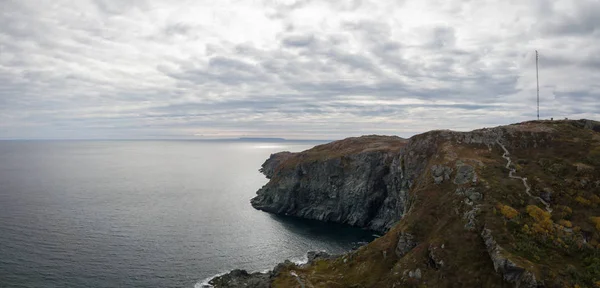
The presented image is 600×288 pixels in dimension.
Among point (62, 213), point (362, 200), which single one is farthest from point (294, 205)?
point (62, 213)

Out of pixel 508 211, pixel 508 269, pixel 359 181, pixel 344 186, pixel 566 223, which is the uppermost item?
pixel 508 211

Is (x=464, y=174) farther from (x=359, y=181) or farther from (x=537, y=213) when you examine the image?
(x=359, y=181)

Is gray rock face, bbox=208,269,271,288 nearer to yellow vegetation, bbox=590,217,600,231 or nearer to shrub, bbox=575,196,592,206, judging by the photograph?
yellow vegetation, bbox=590,217,600,231

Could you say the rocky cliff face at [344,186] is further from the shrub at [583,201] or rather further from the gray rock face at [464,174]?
the shrub at [583,201]

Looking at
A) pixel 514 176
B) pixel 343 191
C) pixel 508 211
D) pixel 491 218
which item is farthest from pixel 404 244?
pixel 343 191

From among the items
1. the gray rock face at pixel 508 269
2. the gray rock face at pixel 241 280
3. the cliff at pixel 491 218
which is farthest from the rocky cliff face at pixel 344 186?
the gray rock face at pixel 508 269
